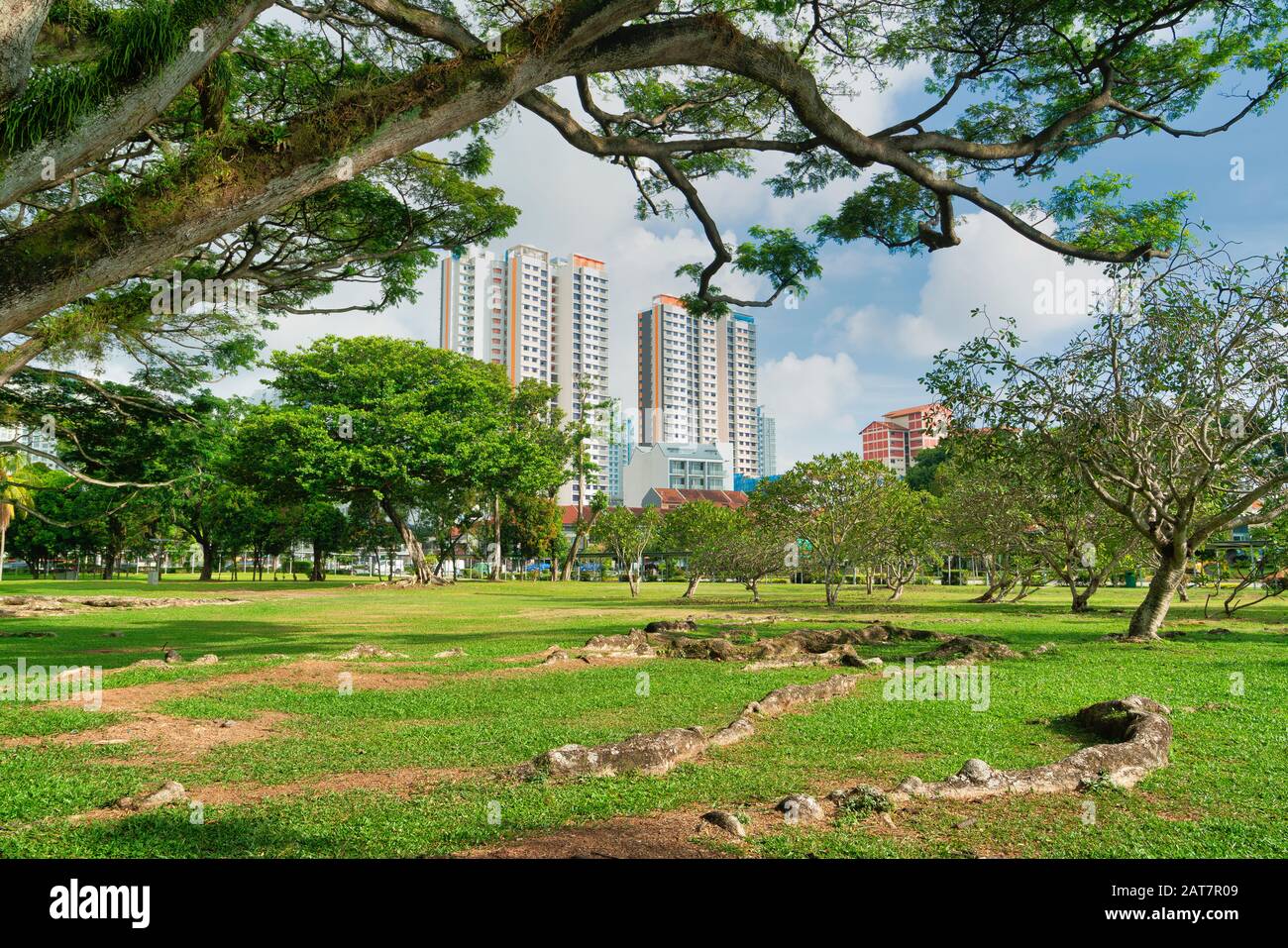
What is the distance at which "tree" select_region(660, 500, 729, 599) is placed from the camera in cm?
3180

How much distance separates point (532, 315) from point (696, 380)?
3294 cm

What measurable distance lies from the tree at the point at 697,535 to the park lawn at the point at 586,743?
56.3 feet

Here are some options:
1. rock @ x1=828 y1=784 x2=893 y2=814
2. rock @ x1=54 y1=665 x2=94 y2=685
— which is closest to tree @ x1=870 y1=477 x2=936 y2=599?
rock @ x1=54 y1=665 x2=94 y2=685

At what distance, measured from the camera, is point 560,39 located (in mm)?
6242

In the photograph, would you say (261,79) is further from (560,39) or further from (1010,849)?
(1010,849)

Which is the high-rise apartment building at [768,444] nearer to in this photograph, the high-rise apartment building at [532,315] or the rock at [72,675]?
the high-rise apartment building at [532,315]

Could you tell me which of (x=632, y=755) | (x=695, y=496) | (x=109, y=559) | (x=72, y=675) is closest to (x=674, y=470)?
(x=695, y=496)

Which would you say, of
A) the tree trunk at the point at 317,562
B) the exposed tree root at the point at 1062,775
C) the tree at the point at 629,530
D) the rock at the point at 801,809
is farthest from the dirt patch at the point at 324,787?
the tree trunk at the point at 317,562

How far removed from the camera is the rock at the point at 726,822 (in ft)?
15.0

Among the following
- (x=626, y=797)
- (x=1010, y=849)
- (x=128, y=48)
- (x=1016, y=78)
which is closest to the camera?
(x=1010, y=849)
